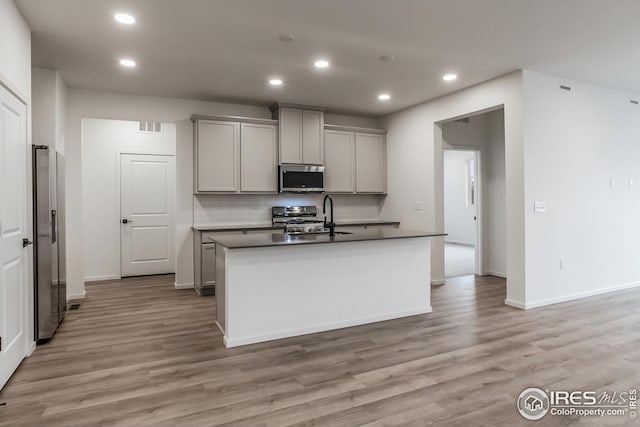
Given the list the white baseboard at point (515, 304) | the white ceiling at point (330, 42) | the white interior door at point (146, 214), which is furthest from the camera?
the white interior door at point (146, 214)

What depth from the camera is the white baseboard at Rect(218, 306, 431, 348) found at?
342 centimetres

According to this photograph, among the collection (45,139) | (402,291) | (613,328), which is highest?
(45,139)

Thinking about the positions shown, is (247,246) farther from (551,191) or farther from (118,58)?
(551,191)

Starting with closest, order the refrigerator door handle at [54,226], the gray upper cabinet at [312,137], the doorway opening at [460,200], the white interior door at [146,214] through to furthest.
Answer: the refrigerator door handle at [54,226] < the gray upper cabinet at [312,137] < the white interior door at [146,214] < the doorway opening at [460,200]

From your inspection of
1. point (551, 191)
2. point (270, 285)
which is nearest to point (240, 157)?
point (270, 285)

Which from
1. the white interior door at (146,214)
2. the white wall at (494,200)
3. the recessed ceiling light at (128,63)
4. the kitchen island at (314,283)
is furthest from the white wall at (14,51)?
the white wall at (494,200)

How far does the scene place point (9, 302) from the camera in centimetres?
279

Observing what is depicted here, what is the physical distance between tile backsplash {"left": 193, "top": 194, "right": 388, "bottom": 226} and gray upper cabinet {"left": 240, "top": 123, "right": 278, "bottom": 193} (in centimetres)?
38

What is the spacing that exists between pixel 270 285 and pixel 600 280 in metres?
4.42

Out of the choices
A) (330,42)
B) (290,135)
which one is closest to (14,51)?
(330,42)

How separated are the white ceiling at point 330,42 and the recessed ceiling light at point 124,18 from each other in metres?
0.06

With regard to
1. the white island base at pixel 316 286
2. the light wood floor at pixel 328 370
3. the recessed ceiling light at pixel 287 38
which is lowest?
the light wood floor at pixel 328 370

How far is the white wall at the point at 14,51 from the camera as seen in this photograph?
2.67m

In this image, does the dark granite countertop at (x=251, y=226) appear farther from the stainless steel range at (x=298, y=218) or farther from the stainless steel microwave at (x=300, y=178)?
the stainless steel microwave at (x=300, y=178)
